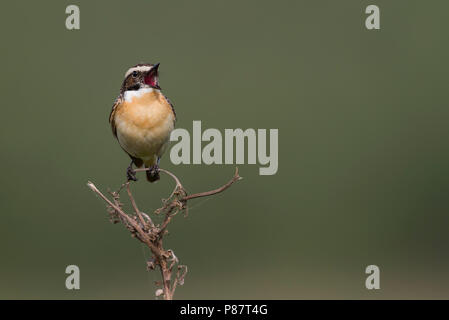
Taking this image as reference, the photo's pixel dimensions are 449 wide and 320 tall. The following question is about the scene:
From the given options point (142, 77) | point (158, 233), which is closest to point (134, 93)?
point (142, 77)

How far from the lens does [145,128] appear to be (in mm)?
3908

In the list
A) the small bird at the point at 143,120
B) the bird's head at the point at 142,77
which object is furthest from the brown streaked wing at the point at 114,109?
the bird's head at the point at 142,77

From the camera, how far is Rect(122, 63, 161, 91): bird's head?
3643mm

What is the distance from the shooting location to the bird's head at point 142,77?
364 cm

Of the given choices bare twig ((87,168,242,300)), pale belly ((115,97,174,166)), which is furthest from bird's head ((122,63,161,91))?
bare twig ((87,168,242,300))

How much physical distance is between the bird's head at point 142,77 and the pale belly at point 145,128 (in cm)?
16

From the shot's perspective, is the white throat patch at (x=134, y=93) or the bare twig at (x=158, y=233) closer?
the bare twig at (x=158, y=233)

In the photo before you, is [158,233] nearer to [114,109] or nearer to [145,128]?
[145,128]

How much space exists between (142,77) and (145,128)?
0.32 meters

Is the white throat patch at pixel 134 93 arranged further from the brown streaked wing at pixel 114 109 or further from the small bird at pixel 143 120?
the brown streaked wing at pixel 114 109

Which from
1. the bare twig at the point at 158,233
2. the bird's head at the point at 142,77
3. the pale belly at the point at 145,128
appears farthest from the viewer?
the pale belly at the point at 145,128

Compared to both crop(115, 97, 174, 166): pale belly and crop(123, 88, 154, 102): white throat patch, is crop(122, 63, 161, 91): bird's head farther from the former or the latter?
crop(115, 97, 174, 166): pale belly

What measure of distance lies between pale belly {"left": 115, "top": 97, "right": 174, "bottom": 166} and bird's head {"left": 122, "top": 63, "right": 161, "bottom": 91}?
0.16 m

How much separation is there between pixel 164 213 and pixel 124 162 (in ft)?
20.7
